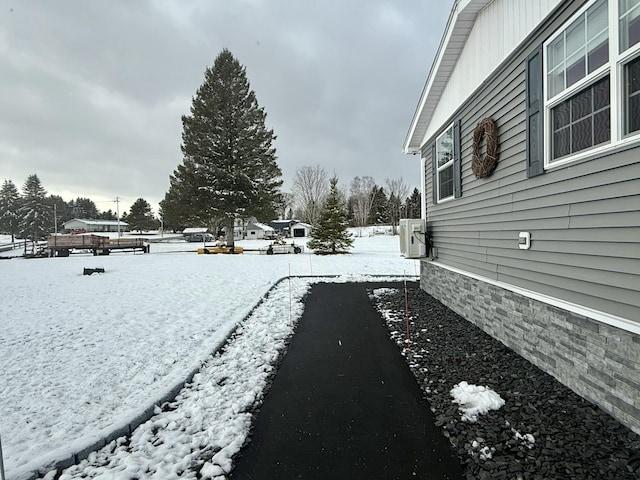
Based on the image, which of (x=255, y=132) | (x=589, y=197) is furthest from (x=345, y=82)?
(x=589, y=197)

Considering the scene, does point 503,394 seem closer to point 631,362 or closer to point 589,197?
point 631,362

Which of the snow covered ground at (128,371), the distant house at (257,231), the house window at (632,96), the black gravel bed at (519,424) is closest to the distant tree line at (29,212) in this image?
the distant house at (257,231)

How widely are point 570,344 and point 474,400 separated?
1.05 m

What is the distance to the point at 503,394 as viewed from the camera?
2.91 meters

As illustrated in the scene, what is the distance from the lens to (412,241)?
7418mm

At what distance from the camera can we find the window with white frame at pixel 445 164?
642 cm

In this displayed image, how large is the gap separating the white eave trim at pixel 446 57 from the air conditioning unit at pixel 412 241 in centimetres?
246

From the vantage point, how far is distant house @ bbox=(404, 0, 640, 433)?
95.6 inches

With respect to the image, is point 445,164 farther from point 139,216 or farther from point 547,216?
point 139,216

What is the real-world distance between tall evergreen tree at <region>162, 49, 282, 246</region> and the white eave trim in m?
16.7

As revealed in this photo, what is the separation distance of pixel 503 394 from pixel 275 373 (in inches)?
89.9

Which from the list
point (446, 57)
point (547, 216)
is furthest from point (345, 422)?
point (446, 57)

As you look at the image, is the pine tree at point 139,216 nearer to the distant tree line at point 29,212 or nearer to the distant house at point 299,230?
the distant tree line at point 29,212

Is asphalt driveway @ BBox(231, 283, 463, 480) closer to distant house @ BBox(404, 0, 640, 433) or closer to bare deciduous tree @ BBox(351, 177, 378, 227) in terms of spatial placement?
distant house @ BBox(404, 0, 640, 433)
